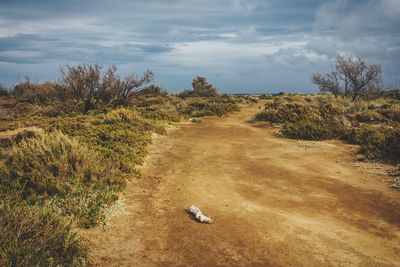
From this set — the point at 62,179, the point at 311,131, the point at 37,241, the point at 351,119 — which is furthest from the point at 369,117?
the point at 37,241

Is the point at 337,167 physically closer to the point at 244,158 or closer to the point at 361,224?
the point at 244,158

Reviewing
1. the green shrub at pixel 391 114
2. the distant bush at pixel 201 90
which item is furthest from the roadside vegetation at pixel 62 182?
the distant bush at pixel 201 90

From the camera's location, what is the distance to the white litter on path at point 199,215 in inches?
296

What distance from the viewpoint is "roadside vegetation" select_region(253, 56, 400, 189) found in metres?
13.7

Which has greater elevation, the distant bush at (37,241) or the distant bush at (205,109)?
the distant bush at (205,109)

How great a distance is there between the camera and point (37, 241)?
5.62 meters

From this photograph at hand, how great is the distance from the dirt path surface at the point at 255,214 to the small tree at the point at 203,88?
3801 cm

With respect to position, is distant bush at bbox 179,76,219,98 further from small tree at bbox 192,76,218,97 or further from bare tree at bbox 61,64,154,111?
bare tree at bbox 61,64,154,111

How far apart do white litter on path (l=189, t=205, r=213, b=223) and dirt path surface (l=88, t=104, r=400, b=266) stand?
4.7 inches

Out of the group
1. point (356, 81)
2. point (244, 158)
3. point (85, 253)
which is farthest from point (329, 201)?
point (356, 81)

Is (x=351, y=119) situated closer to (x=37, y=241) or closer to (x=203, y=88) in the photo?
(x=37, y=241)

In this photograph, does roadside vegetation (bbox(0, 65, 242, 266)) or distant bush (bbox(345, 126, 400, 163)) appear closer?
roadside vegetation (bbox(0, 65, 242, 266))

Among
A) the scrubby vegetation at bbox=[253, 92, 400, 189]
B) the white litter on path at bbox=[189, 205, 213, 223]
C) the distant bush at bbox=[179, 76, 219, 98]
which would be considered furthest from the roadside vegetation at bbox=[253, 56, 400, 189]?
the distant bush at bbox=[179, 76, 219, 98]

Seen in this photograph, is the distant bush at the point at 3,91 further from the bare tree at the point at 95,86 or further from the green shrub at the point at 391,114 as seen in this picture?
the green shrub at the point at 391,114
